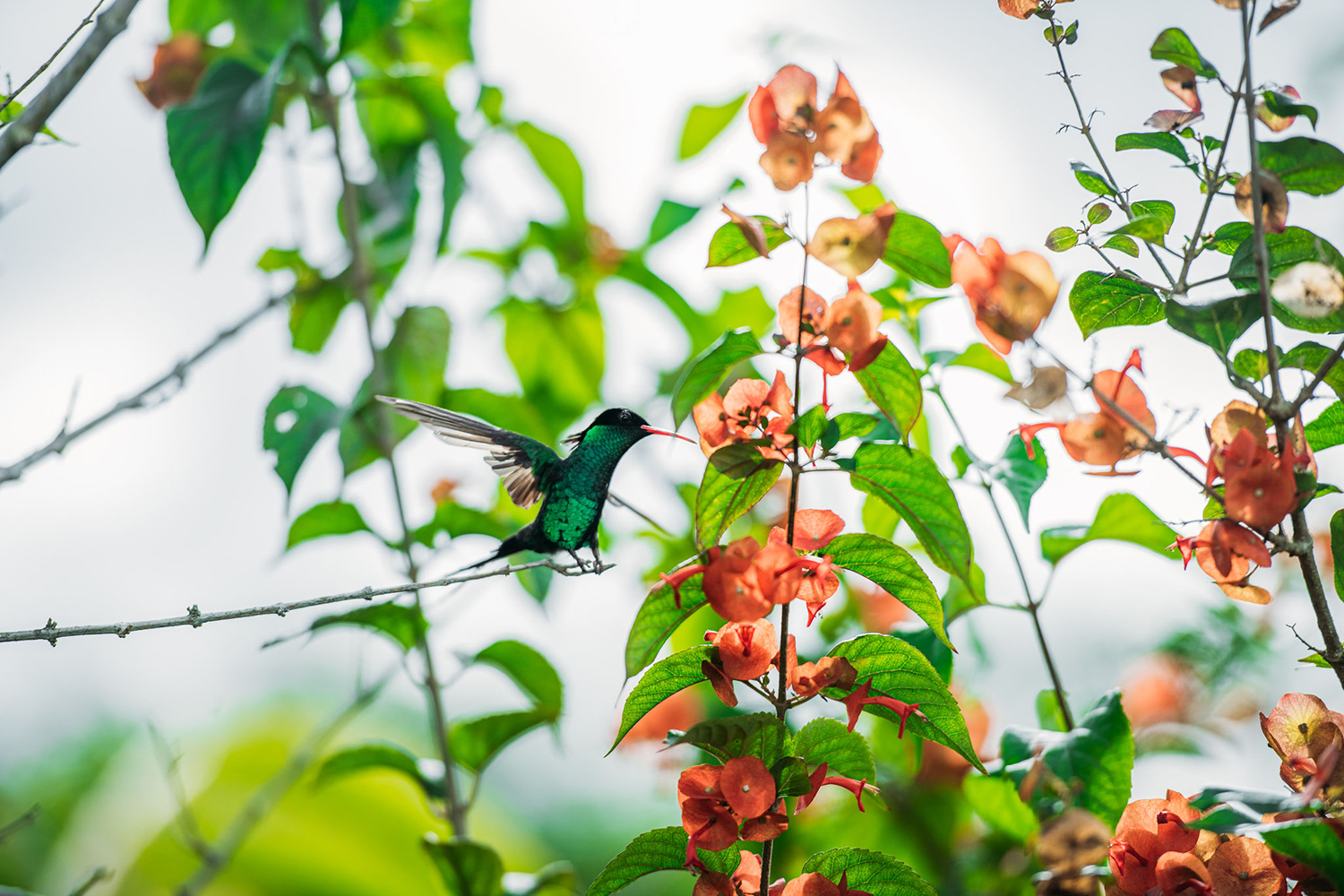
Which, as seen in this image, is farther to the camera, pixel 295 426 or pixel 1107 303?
pixel 295 426

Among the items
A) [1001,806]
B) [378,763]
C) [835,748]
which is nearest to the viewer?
[835,748]

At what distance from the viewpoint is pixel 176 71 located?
96cm

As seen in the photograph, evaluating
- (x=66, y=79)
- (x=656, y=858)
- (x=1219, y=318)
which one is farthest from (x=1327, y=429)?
(x=66, y=79)

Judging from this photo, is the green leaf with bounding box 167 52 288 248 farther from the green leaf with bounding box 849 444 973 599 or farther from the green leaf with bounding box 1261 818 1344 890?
the green leaf with bounding box 1261 818 1344 890

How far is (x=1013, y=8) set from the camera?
1.29 ft

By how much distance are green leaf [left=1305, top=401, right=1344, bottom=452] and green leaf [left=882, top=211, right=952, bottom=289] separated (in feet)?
0.61

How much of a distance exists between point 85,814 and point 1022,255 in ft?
6.14

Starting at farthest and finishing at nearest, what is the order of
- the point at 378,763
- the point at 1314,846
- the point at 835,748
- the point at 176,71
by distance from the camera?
the point at 176,71, the point at 378,763, the point at 835,748, the point at 1314,846

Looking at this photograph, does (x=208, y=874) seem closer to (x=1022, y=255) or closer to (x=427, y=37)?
(x=1022, y=255)

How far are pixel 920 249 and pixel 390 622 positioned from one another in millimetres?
504

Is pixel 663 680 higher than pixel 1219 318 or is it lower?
lower

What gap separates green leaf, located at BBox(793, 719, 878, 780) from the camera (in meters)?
0.39

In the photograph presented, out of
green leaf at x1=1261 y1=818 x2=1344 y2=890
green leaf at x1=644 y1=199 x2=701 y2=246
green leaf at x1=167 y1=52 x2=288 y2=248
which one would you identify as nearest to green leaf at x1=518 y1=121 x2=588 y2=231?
green leaf at x1=644 y1=199 x2=701 y2=246

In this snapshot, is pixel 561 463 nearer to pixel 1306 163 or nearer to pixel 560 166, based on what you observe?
pixel 1306 163
